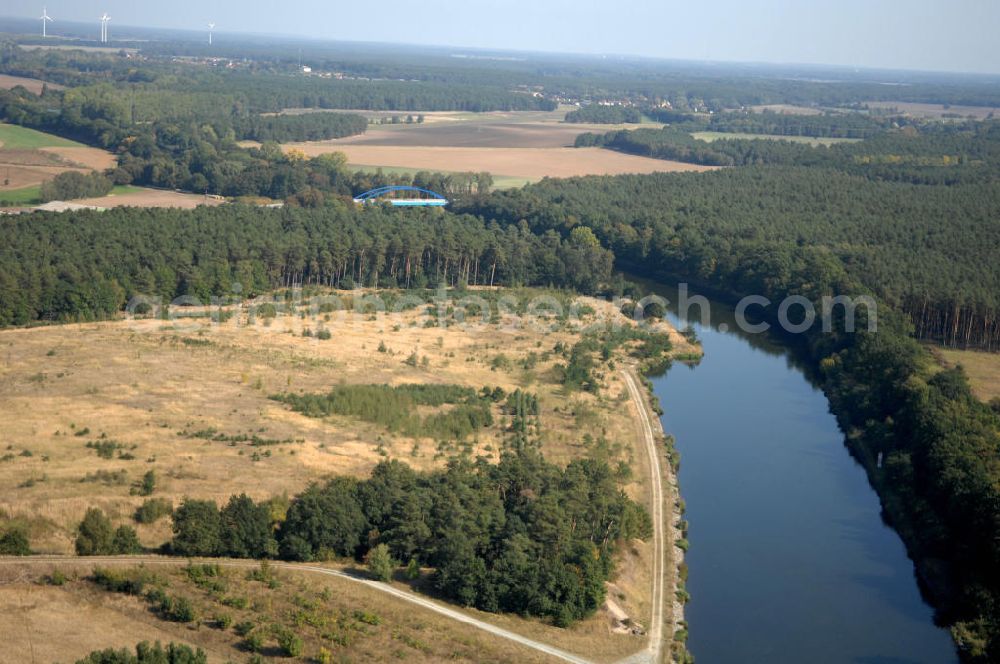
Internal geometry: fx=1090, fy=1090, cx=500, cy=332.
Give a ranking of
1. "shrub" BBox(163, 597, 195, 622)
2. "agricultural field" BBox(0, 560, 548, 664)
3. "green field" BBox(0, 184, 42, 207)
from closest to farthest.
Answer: "agricultural field" BBox(0, 560, 548, 664), "shrub" BBox(163, 597, 195, 622), "green field" BBox(0, 184, 42, 207)

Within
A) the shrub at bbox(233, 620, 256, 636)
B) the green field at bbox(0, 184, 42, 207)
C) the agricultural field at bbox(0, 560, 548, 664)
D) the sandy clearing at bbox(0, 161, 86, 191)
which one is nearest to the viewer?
the agricultural field at bbox(0, 560, 548, 664)

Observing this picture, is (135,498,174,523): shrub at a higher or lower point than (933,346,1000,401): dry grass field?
lower

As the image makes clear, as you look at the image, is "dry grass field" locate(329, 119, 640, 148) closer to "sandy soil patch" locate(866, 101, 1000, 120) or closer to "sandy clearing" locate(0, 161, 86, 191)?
"sandy clearing" locate(0, 161, 86, 191)

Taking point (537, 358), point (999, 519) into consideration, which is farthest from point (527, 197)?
point (999, 519)

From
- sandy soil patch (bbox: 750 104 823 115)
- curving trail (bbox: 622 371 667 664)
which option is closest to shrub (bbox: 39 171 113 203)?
curving trail (bbox: 622 371 667 664)

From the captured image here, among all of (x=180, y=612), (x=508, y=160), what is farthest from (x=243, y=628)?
(x=508, y=160)

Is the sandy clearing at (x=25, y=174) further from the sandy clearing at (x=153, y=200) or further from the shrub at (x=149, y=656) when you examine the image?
the shrub at (x=149, y=656)

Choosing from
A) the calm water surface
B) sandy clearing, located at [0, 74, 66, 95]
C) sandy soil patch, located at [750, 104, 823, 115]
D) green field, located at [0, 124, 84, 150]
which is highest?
sandy soil patch, located at [750, 104, 823, 115]
